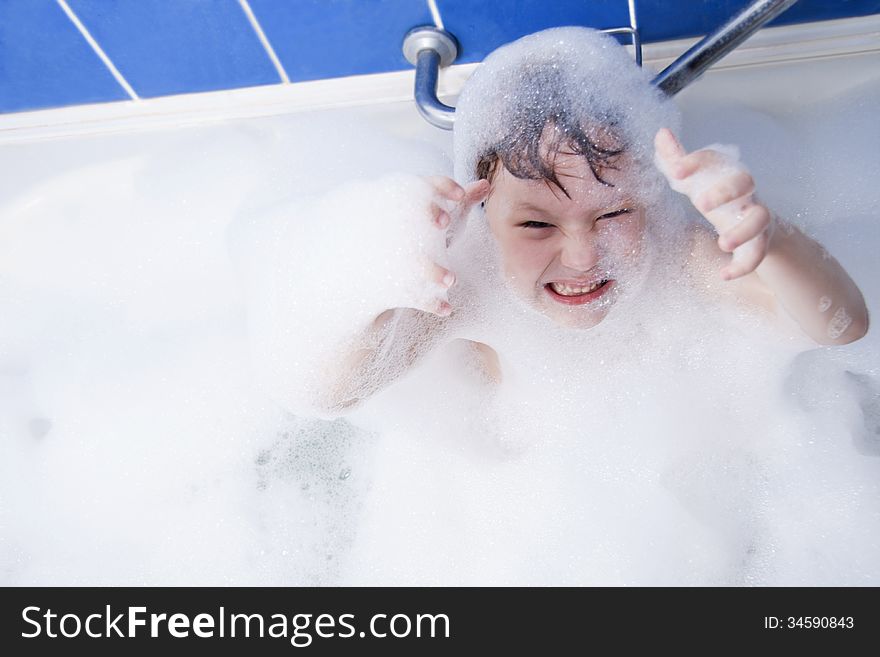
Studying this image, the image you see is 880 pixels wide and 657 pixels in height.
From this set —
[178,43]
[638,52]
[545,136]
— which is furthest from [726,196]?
[178,43]

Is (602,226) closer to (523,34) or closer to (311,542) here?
Result: (523,34)

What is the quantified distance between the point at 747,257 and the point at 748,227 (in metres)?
0.03

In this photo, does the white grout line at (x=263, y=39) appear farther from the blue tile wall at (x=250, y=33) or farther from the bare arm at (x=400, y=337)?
the bare arm at (x=400, y=337)

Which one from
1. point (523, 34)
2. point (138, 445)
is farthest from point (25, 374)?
point (523, 34)

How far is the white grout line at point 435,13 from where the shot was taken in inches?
40.8

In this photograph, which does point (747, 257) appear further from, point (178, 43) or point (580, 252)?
point (178, 43)

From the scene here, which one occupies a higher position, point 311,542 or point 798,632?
point 311,542

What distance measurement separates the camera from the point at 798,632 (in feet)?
3.16

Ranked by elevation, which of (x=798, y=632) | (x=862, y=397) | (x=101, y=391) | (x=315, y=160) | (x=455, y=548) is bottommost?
(x=798, y=632)

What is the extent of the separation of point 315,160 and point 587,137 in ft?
1.60

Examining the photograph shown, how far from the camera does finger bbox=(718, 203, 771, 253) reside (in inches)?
27.8

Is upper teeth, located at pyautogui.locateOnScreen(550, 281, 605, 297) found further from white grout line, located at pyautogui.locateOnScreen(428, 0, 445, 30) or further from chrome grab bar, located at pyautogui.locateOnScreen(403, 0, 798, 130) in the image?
white grout line, located at pyautogui.locateOnScreen(428, 0, 445, 30)

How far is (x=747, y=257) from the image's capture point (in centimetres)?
73

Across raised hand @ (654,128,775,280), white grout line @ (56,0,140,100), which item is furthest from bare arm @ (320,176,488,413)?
white grout line @ (56,0,140,100)
